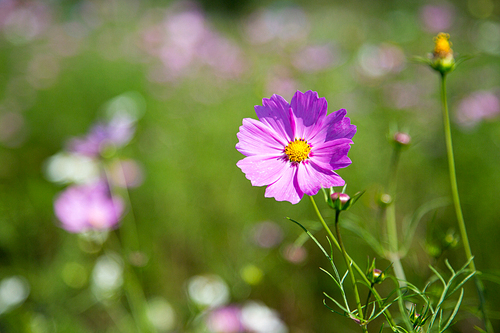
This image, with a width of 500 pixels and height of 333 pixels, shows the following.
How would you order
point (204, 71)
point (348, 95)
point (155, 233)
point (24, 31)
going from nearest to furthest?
point (155, 233) → point (348, 95) → point (204, 71) → point (24, 31)

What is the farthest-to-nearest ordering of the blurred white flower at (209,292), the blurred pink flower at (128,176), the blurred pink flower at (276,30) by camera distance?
the blurred pink flower at (276,30), the blurred pink flower at (128,176), the blurred white flower at (209,292)

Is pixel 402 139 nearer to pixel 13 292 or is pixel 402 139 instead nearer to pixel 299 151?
pixel 299 151

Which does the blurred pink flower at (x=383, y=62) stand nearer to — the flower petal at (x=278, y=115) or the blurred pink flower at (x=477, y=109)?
the blurred pink flower at (x=477, y=109)

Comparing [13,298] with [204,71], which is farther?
[204,71]

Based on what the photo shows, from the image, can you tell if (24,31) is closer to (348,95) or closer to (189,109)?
(189,109)

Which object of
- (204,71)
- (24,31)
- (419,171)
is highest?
(24,31)

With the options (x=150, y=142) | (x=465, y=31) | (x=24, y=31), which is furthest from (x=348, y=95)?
(x=24, y=31)

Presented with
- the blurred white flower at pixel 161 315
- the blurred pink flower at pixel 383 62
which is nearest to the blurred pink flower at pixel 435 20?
the blurred pink flower at pixel 383 62

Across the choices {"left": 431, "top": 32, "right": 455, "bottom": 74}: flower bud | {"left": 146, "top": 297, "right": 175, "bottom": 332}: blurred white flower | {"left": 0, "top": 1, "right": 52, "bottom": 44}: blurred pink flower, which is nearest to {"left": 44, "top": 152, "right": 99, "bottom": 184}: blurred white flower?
{"left": 146, "top": 297, "right": 175, "bottom": 332}: blurred white flower
